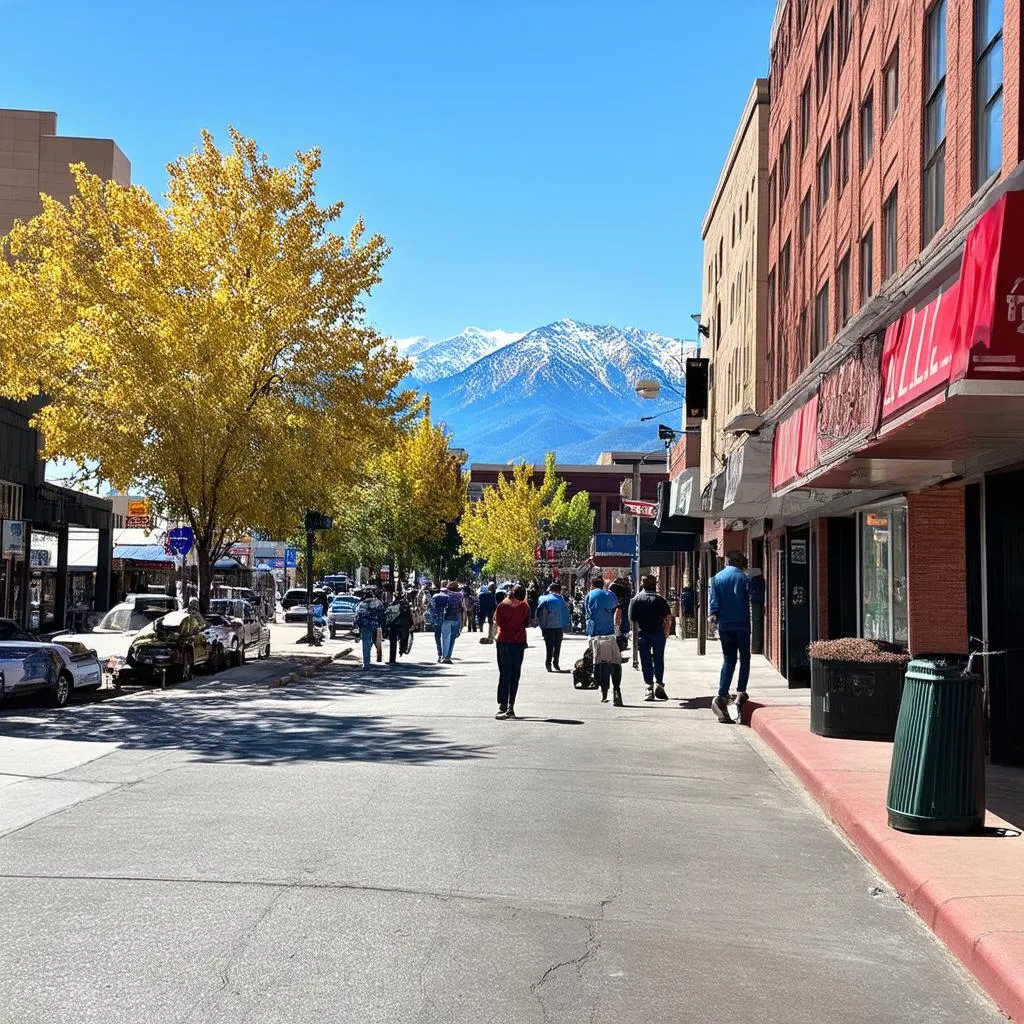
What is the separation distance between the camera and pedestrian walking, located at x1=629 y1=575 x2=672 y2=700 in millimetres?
Answer: 19188

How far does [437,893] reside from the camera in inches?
281

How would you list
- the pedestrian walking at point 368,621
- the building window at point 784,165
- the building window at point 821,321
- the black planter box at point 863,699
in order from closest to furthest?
the black planter box at point 863,699, the building window at point 821,321, the pedestrian walking at point 368,621, the building window at point 784,165

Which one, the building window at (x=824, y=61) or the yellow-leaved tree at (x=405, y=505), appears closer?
the building window at (x=824, y=61)

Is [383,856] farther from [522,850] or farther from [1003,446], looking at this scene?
[1003,446]

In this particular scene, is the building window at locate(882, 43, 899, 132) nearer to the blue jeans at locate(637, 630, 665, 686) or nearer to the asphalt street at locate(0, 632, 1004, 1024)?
the blue jeans at locate(637, 630, 665, 686)

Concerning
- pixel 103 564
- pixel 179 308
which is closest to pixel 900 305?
pixel 179 308

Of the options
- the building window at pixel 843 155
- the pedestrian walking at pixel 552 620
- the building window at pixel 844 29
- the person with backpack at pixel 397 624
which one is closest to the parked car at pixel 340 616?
the person with backpack at pixel 397 624

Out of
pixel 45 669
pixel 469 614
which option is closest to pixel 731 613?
pixel 45 669

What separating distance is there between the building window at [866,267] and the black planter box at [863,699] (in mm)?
7613

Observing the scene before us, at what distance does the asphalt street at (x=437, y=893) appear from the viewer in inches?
213

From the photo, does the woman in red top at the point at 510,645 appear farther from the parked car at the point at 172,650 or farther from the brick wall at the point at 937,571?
the parked car at the point at 172,650

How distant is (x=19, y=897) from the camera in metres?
6.91

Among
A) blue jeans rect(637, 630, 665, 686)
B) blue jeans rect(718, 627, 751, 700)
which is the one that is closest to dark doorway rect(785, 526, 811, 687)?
blue jeans rect(637, 630, 665, 686)

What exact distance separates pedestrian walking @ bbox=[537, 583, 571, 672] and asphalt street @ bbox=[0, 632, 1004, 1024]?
13210mm
